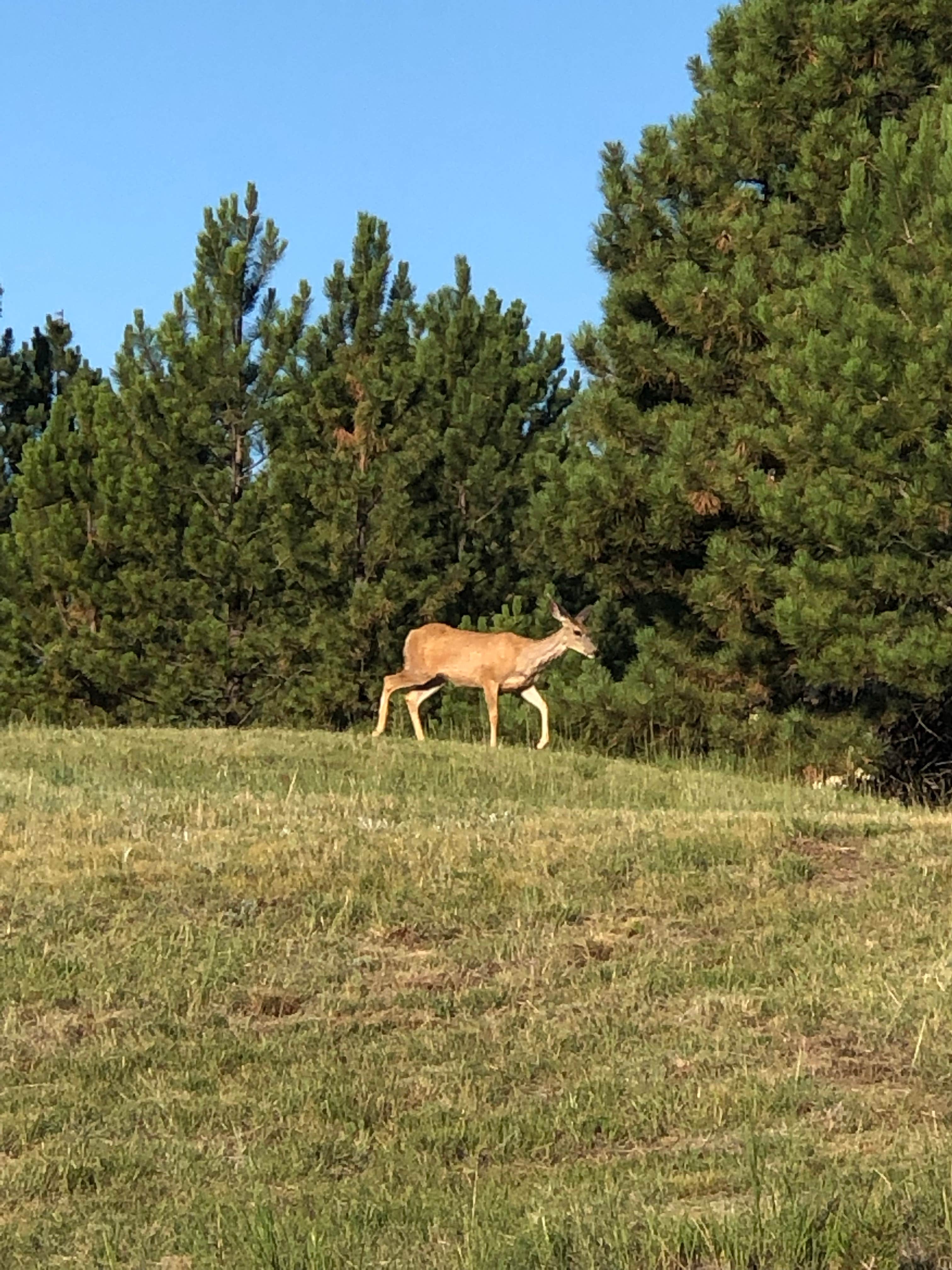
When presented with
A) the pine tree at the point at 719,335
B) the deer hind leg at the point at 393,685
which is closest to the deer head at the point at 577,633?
the pine tree at the point at 719,335

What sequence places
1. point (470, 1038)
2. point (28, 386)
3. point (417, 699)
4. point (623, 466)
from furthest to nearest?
point (28, 386) < point (417, 699) < point (623, 466) < point (470, 1038)

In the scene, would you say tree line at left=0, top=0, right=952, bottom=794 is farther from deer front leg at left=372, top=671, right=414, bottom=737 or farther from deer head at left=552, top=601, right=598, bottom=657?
deer front leg at left=372, top=671, right=414, bottom=737

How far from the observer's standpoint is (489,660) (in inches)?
680

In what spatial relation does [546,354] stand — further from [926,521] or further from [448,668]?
[926,521]

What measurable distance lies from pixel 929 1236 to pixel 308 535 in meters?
18.2

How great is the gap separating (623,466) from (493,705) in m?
2.78

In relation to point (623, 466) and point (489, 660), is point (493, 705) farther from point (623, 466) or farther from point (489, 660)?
point (623, 466)

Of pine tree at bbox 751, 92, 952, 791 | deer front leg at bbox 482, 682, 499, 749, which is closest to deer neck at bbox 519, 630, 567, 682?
deer front leg at bbox 482, 682, 499, 749

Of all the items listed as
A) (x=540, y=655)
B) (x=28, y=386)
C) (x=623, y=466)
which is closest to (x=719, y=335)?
(x=623, y=466)

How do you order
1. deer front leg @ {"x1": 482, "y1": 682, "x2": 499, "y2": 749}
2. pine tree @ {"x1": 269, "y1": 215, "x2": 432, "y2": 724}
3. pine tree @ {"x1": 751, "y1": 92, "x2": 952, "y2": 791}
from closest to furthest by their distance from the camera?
pine tree @ {"x1": 751, "y1": 92, "x2": 952, "y2": 791}
deer front leg @ {"x1": 482, "y1": 682, "x2": 499, "y2": 749}
pine tree @ {"x1": 269, "y1": 215, "x2": 432, "y2": 724}

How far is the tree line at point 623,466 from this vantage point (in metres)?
13.6

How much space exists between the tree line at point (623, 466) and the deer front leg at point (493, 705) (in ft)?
2.73

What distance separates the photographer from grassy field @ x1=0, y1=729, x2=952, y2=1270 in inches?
170

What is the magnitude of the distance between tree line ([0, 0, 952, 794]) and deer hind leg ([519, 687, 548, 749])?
340mm
